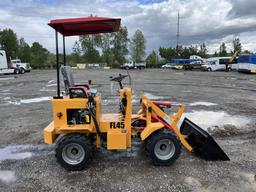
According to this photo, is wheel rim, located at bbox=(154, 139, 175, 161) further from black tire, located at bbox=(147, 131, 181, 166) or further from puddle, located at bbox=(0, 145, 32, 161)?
puddle, located at bbox=(0, 145, 32, 161)

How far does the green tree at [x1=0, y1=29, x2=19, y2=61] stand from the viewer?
5288cm

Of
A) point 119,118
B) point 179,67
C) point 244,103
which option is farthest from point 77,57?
point 119,118

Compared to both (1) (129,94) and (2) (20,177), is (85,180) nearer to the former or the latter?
(2) (20,177)

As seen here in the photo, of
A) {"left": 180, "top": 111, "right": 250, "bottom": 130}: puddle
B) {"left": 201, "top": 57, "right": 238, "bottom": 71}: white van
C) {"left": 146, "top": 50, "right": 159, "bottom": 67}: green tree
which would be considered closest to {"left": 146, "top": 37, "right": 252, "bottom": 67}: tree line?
{"left": 146, "top": 50, "right": 159, "bottom": 67}: green tree

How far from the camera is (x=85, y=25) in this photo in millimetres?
4340

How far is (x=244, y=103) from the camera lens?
9.98 metres

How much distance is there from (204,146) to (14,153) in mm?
3699

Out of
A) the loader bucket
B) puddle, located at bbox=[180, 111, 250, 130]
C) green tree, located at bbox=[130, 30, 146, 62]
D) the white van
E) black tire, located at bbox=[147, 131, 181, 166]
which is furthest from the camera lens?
green tree, located at bbox=[130, 30, 146, 62]

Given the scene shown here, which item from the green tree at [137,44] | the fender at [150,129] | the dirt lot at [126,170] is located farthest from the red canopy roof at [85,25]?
the green tree at [137,44]

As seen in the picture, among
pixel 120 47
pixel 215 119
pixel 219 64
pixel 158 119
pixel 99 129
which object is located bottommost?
pixel 215 119

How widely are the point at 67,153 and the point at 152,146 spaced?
1424 mm

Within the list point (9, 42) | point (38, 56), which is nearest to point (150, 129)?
point (9, 42)

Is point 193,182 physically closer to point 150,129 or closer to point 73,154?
point 150,129

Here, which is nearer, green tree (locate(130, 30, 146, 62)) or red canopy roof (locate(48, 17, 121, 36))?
red canopy roof (locate(48, 17, 121, 36))
